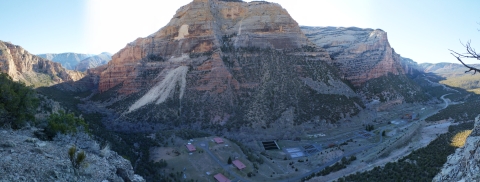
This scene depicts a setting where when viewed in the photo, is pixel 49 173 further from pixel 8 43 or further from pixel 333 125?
pixel 8 43

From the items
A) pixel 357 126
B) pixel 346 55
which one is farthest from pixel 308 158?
pixel 346 55

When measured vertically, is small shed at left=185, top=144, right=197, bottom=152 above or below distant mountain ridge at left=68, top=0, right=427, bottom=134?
below

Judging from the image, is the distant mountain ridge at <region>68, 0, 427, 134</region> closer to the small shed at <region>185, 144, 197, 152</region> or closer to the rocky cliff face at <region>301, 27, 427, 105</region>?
the rocky cliff face at <region>301, 27, 427, 105</region>

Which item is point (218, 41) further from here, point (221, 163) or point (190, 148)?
point (221, 163)

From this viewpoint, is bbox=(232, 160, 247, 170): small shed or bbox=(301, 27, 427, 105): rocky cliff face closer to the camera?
bbox=(232, 160, 247, 170): small shed

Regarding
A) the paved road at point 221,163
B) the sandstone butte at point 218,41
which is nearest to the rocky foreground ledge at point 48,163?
the paved road at point 221,163

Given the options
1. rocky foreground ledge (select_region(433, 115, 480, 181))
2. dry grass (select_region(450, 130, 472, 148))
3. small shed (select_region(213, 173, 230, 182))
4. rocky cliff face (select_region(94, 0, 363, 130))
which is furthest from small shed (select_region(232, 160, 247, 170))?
rocky foreground ledge (select_region(433, 115, 480, 181))

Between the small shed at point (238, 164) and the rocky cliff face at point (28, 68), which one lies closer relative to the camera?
the small shed at point (238, 164)

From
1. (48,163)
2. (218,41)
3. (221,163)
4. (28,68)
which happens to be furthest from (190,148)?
(28,68)

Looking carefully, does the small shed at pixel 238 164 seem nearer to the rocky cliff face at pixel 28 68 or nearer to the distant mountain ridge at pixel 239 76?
the distant mountain ridge at pixel 239 76
